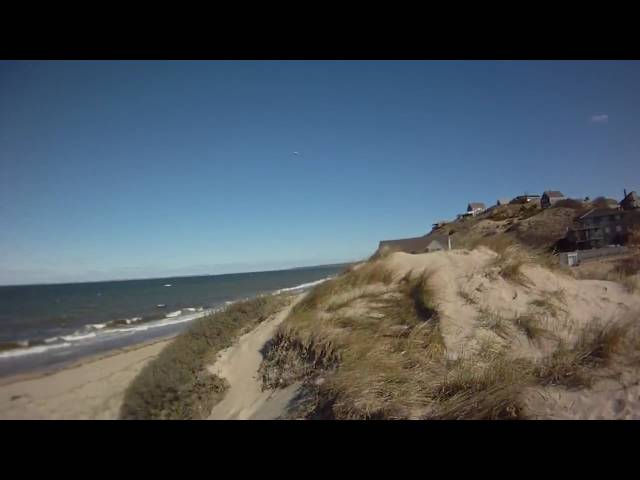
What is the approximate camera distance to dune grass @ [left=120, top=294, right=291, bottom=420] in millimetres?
2596

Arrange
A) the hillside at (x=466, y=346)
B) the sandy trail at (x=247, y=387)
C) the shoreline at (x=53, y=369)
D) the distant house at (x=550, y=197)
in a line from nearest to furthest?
the hillside at (x=466, y=346)
the sandy trail at (x=247, y=387)
the shoreline at (x=53, y=369)
the distant house at (x=550, y=197)

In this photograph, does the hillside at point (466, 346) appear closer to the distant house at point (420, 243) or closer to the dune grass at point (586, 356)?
the dune grass at point (586, 356)

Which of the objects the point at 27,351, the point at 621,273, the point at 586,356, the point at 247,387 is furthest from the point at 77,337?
the point at 621,273

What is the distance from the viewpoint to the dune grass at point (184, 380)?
260 cm

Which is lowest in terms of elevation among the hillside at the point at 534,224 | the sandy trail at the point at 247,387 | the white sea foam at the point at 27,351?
the white sea foam at the point at 27,351

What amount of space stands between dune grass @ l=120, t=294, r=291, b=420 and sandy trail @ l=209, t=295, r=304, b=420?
0.14 meters

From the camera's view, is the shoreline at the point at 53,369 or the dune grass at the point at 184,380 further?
the shoreline at the point at 53,369

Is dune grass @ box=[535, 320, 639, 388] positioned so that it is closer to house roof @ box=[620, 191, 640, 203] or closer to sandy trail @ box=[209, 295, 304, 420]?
sandy trail @ box=[209, 295, 304, 420]

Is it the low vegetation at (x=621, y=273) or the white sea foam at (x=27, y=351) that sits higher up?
the low vegetation at (x=621, y=273)

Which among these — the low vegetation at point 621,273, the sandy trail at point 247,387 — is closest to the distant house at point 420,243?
the low vegetation at point 621,273

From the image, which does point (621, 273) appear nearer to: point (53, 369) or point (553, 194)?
point (53, 369)

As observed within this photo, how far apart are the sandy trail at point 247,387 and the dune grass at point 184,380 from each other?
0.14 m

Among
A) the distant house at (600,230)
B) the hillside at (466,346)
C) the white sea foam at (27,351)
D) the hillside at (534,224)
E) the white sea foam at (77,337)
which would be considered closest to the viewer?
the hillside at (466,346)
